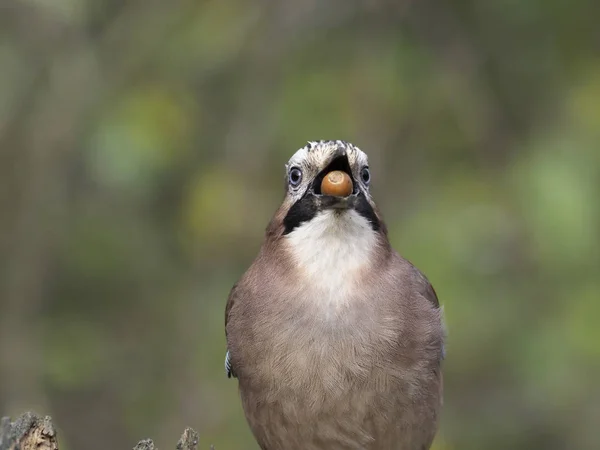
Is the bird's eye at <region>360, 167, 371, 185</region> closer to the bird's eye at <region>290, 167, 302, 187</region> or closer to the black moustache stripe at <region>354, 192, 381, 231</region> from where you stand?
the black moustache stripe at <region>354, 192, 381, 231</region>

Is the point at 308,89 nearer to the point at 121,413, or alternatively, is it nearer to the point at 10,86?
the point at 10,86

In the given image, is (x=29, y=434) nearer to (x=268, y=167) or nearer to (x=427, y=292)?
(x=427, y=292)

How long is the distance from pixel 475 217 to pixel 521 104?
138cm

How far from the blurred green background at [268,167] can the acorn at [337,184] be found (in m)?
1.65

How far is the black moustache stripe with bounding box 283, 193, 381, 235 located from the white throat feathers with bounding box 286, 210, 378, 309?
23mm

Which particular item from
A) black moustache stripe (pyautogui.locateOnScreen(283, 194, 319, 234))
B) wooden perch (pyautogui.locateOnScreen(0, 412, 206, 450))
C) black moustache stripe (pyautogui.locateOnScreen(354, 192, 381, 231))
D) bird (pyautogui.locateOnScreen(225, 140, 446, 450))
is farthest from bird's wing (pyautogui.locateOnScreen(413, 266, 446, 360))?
wooden perch (pyautogui.locateOnScreen(0, 412, 206, 450))

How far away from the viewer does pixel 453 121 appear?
7500mm

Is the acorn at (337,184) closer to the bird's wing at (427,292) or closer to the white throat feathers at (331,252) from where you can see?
the white throat feathers at (331,252)

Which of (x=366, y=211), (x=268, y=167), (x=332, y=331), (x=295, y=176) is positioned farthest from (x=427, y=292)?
(x=268, y=167)

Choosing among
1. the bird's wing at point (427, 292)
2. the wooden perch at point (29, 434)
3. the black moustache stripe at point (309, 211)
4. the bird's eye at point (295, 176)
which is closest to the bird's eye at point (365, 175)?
the black moustache stripe at point (309, 211)

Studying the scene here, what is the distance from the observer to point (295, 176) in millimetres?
5027

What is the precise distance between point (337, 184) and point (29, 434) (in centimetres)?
160

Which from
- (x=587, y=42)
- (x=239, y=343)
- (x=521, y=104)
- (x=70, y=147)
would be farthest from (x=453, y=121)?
(x=239, y=343)

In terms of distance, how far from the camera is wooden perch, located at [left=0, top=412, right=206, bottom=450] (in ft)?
13.3
